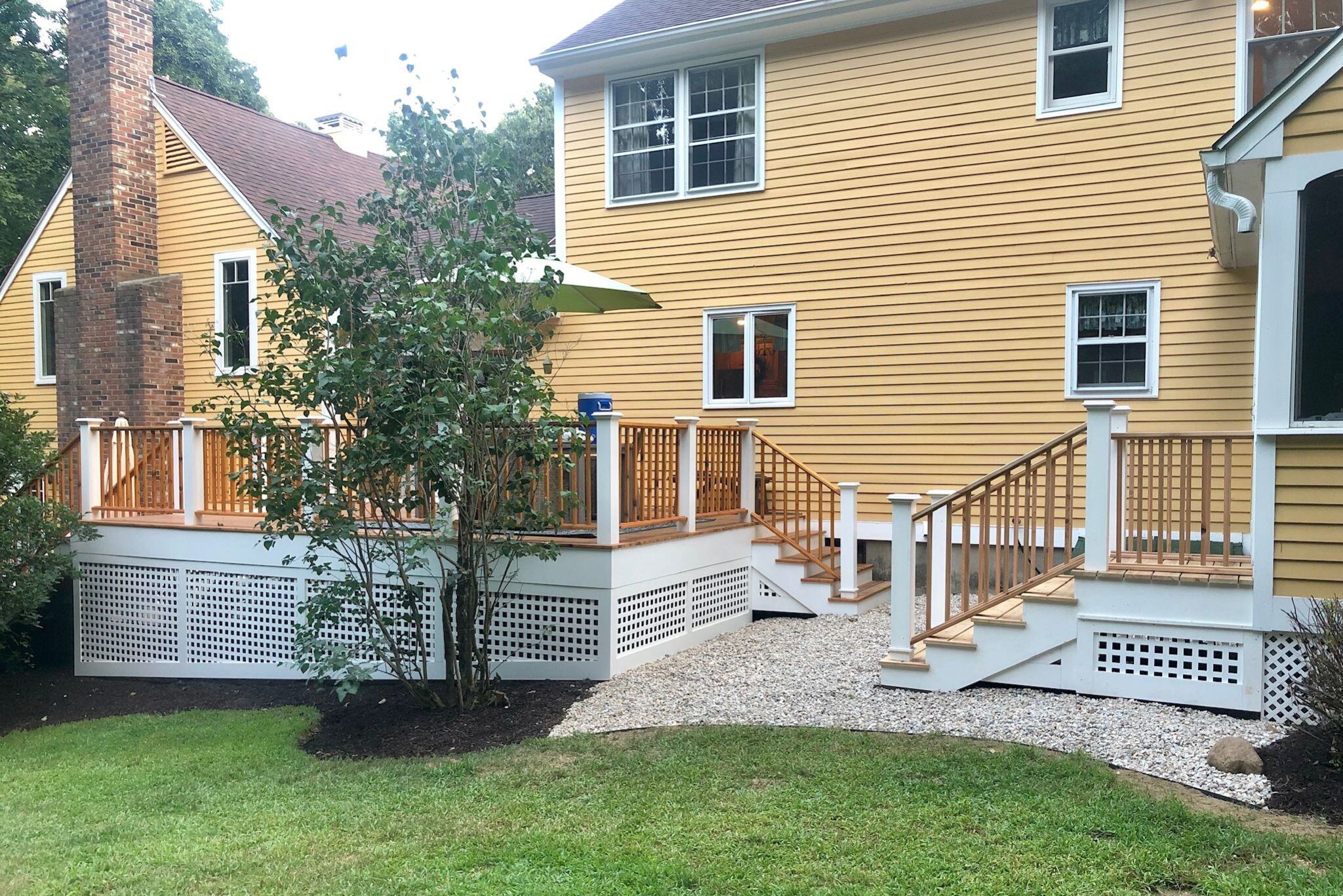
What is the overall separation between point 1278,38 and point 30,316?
18.9 metres

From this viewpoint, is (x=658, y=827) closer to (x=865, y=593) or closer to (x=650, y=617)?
(x=650, y=617)

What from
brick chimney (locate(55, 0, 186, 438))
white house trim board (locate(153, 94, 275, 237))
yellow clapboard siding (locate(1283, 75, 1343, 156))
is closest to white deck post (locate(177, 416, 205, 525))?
brick chimney (locate(55, 0, 186, 438))

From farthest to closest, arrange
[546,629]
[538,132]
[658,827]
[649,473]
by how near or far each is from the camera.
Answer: [538,132], [649,473], [546,629], [658,827]

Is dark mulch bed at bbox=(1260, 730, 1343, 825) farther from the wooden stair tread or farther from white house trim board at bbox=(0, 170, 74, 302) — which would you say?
white house trim board at bbox=(0, 170, 74, 302)

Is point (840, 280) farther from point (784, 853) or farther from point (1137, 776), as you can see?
point (784, 853)

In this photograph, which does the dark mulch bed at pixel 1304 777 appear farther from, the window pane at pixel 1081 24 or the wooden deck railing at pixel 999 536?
the window pane at pixel 1081 24

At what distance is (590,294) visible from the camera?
353 inches

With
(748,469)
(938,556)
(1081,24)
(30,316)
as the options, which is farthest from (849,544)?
(30,316)

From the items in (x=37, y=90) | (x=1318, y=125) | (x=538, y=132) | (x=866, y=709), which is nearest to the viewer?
(x=1318, y=125)

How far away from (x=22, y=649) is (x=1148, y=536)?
11155 millimetres

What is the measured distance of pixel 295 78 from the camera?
36.1 metres

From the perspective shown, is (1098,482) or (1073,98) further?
(1073,98)

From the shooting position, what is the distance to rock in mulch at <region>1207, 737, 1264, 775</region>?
508 centimetres

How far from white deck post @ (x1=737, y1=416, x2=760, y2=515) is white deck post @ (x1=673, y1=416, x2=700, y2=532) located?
1001mm
